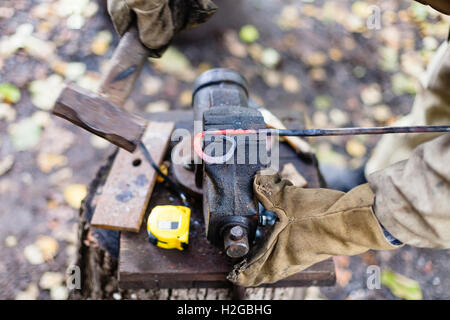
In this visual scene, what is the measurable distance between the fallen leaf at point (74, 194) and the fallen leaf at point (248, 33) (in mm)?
1570

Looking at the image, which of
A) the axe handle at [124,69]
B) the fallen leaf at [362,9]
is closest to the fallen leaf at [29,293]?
the axe handle at [124,69]

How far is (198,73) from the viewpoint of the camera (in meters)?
2.83

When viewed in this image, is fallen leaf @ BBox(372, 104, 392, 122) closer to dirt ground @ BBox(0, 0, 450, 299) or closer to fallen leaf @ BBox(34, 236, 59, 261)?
dirt ground @ BBox(0, 0, 450, 299)

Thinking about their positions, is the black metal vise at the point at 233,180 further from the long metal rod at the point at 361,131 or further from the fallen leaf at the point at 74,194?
the fallen leaf at the point at 74,194

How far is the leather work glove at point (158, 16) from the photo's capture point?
55.2 inches

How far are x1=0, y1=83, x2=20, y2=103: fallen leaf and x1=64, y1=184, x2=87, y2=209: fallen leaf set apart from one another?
0.72 meters

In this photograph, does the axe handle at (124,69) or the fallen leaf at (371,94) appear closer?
the axe handle at (124,69)

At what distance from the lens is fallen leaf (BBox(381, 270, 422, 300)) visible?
2.22m

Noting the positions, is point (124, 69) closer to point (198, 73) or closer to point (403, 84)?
point (198, 73)

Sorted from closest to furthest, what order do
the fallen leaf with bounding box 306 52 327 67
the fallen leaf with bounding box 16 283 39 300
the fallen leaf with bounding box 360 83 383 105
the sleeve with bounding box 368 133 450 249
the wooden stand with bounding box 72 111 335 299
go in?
the sleeve with bounding box 368 133 450 249 < the wooden stand with bounding box 72 111 335 299 < the fallen leaf with bounding box 16 283 39 300 < the fallen leaf with bounding box 360 83 383 105 < the fallen leaf with bounding box 306 52 327 67

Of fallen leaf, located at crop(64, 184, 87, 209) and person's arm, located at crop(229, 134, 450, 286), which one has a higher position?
person's arm, located at crop(229, 134, 450, 286)

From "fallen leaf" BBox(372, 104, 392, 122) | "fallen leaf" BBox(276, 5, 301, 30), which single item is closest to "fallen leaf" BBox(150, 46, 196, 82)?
"fallen leaf" BBox(276, 5, 301, 30)

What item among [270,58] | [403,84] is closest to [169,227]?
[270,58]

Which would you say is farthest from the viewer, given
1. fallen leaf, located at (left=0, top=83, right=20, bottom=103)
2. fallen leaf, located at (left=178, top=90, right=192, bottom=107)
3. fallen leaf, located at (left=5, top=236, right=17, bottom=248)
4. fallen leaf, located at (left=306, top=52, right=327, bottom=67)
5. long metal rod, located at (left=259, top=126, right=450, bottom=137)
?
fallen leaf, located at (left=306, top=52, right=327, bottom=67)
